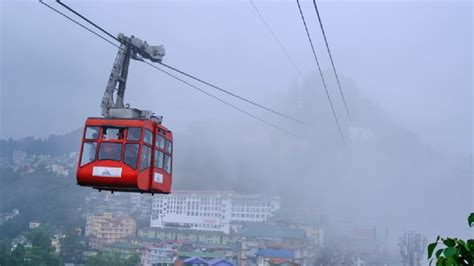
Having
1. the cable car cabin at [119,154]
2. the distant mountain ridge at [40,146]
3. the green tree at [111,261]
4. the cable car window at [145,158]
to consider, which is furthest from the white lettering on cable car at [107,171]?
the distant mountain ridge at [40,146]

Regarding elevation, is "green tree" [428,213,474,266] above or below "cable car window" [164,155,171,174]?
below

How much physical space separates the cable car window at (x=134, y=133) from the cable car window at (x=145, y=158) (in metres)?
0.19

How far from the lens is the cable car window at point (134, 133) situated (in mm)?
7059

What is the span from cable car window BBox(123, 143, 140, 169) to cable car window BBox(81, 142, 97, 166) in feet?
1.77

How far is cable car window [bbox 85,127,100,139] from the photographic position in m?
7.27

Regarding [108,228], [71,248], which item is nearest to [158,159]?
[71,248]

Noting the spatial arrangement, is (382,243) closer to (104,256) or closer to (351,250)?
(351,250)

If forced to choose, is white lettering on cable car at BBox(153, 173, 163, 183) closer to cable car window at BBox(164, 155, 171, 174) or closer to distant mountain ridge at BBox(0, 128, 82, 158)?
cable car window at BBox(164, 155, 171, 174)

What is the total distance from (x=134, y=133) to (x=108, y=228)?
2071 inches

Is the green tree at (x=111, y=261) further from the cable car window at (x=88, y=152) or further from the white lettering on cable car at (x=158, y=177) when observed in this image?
the cable car window at (x=88, y=152)

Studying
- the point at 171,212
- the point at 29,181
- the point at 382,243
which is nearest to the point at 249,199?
the point at 171,212

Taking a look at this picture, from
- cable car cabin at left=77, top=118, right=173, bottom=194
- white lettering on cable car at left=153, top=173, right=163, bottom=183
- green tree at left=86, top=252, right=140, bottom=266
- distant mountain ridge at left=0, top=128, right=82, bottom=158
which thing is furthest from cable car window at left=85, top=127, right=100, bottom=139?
distant mountain ridge at left=0, top=128, right=82, bottom=158

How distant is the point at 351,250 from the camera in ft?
158

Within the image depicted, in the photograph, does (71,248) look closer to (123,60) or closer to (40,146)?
(123,60)
